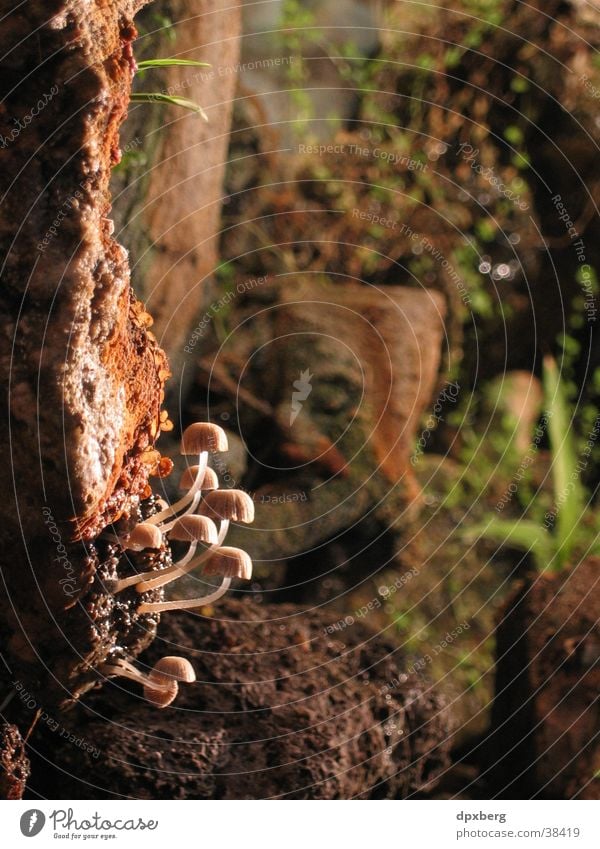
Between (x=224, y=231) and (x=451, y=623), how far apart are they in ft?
5.44

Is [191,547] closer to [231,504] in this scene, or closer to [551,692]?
[231,504]

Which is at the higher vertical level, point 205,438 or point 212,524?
point 205,438

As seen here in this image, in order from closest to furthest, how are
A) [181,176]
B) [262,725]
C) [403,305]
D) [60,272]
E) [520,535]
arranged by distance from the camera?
[60,272] → [262,725] → [181,176] → [520,535] → [403,305]

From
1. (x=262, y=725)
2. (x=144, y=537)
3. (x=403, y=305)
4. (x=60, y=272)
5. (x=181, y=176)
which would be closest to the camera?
(x=60, y=272)

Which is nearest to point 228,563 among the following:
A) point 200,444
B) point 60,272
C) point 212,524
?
point 212,524

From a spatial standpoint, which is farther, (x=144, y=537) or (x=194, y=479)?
(x=194, y=479)

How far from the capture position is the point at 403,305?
129 inches

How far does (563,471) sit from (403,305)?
2.72ft

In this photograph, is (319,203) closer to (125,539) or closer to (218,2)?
(218,2)

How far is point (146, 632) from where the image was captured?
1718 millimetres

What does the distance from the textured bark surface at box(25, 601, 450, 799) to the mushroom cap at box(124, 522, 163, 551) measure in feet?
1.20

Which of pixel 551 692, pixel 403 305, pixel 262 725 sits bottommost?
pixel 262 725

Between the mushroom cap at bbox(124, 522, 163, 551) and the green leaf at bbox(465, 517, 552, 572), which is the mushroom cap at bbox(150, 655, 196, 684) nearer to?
the mushroom cap at bbox(124, 522, 163, 551)

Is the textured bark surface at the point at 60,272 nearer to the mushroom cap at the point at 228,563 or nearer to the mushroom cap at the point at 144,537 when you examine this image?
the mushroom cap at the point at 144,537
